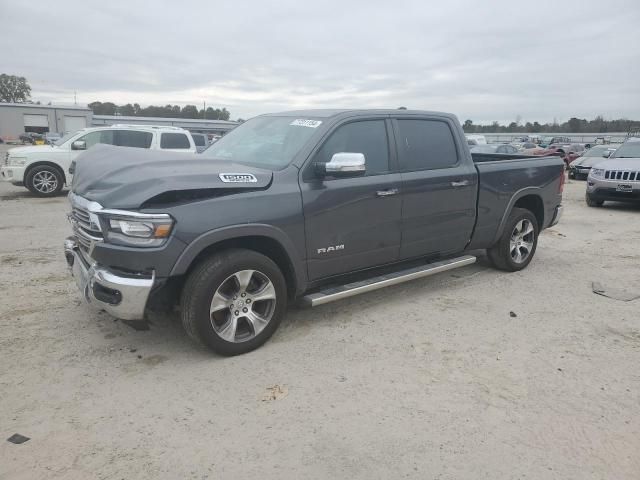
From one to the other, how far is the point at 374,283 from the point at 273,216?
125cm

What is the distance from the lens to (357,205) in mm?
4355

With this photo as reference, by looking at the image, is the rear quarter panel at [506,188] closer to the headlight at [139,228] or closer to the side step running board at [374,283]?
the side step running board at [374,283]

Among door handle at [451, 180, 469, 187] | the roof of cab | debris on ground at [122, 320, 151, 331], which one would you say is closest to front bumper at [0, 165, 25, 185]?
the roof of cab

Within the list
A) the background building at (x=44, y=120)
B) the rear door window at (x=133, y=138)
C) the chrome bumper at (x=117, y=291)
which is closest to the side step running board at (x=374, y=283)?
the chrome bumper at (x=117, y=291)

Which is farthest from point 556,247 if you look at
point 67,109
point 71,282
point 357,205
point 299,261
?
point 67,109

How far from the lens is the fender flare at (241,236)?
346cm

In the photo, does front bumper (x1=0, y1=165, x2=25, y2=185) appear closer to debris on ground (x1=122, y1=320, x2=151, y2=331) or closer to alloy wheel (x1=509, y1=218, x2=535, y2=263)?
debris on ground (x1=122, y1=320, x2=151, y2=331)

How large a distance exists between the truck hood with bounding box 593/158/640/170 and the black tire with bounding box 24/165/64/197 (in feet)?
44.2

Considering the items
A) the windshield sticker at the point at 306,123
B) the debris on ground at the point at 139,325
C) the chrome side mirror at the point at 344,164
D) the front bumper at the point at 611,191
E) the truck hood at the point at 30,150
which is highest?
the windshield sticker at the point at 306,123

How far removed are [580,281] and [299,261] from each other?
384 cm

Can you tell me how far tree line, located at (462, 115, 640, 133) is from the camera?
78250mm

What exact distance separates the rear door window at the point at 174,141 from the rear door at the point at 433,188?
31.0 feet

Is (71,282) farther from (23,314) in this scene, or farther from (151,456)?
A: (151,456)

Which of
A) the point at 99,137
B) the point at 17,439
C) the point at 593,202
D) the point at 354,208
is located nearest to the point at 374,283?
the point at 354,208
